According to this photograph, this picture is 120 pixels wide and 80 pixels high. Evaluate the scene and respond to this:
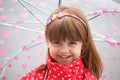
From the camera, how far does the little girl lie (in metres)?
2.02

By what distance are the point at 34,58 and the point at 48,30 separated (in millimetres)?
618

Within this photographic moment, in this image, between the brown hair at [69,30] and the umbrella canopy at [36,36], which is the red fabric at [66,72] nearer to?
the brown hair at [69,30]

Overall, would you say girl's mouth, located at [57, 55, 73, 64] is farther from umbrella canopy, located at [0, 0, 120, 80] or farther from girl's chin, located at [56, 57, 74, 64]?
umbrella canopy, located at [0, 0, 120, 80]

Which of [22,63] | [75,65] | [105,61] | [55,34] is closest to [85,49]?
[75,65]

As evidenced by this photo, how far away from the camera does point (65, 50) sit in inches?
79.7

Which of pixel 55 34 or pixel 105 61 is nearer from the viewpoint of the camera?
pixel 55 34

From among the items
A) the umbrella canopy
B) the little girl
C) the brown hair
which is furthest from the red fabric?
the umbrella canopy

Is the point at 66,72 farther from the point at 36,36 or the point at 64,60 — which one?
the point at 36,36

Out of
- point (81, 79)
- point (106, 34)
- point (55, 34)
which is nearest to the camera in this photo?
point (55, 34)

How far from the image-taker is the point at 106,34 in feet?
8.50

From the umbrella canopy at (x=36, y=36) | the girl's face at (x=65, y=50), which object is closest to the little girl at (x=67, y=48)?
the girl's face at (x=65, y=50)

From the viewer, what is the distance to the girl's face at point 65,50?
2027 mm

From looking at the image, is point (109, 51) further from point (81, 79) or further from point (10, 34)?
point (10, 34)

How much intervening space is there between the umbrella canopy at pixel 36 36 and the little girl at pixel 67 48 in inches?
14.6
